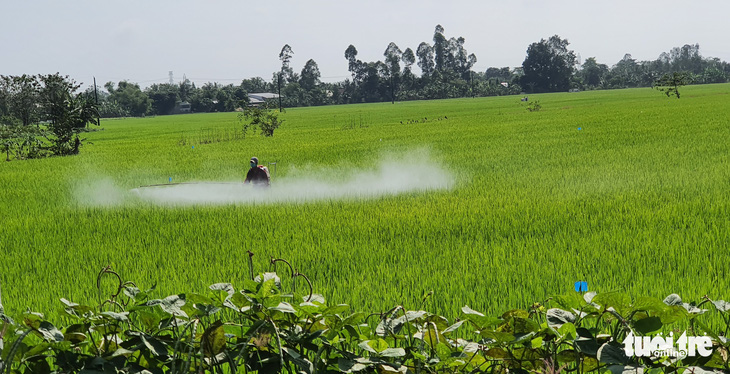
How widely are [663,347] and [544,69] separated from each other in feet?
370

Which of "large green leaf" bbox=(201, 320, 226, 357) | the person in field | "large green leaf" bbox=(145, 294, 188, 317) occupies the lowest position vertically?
the person in field

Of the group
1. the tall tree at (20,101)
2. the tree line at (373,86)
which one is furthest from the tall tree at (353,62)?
the tall tree at (20,101)

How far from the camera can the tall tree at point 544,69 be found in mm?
108438

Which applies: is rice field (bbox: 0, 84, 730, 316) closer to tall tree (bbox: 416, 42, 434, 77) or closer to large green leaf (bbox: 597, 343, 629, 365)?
large green leaf (bbox: 597, 343, 629, 365)

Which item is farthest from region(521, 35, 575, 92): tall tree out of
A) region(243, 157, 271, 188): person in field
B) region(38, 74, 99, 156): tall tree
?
region(243, 157, 271, 188): person in field

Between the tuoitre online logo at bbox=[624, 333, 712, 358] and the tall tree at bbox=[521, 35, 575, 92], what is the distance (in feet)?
364

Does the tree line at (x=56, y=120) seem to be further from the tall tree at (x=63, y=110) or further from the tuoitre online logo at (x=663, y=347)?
the tuoitre online logo at (x=663, y=347)

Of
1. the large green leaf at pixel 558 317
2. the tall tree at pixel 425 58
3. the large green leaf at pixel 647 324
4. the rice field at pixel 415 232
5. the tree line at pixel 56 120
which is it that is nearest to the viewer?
the large green leaf at pixel 647 324

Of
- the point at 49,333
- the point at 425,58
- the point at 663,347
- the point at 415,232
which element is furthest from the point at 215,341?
the point at 425,58

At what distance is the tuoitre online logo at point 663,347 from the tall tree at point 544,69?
111059mm

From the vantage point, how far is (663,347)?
1.57m

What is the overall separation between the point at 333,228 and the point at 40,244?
323 cm

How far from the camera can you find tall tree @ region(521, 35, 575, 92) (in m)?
108

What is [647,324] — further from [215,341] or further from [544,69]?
[544,69]
